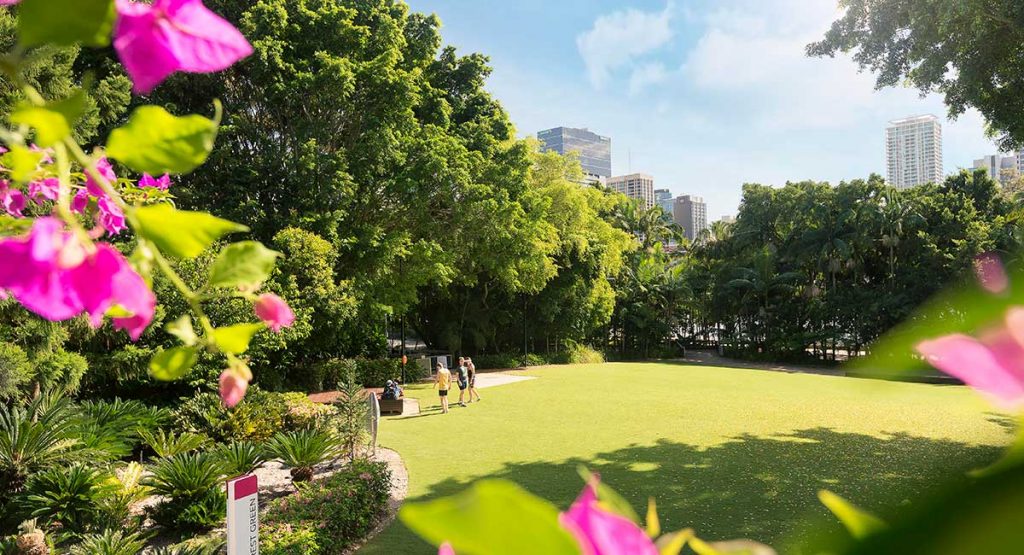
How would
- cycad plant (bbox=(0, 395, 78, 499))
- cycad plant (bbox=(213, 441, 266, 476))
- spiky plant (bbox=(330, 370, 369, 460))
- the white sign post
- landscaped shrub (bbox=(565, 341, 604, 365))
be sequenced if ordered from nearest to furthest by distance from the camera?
the white sign post, cycad plant (bbox=(0, 395, 78, 499)), cycad plant (bbox=(213, 441, 266, 476)), spiky plant (bbox=(330, 370, 369, 460)), landscaped shrub (bbox=(565, 341, 604, 365))

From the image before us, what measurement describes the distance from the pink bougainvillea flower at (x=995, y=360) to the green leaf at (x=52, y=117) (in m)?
0.50

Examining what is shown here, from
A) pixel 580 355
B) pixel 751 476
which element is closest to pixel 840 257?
pixel 580 355

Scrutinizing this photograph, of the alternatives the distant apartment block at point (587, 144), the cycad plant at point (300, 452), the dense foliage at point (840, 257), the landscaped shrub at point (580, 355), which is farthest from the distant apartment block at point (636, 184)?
the cycad plant at point (300, 452)

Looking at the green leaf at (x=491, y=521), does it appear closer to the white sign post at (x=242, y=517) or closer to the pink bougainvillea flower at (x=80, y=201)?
the pink bougainvillea flower at (x=80, y=201)

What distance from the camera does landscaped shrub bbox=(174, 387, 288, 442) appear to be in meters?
8.16

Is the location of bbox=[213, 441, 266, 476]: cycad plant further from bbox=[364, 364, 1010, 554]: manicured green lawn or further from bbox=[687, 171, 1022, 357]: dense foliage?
bbox=[687, 171, 1022, 357]: dense foliage

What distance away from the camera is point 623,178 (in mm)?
82938

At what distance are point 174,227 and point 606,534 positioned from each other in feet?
1.26

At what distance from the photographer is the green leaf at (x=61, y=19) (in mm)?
370

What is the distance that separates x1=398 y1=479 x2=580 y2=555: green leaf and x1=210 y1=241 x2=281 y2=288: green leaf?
1.25 ft

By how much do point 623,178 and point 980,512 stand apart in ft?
279

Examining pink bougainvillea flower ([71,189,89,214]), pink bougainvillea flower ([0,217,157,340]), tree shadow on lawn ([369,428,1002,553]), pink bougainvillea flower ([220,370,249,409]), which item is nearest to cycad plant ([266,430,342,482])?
tree shadow on lawn ([369,428,1002,553])

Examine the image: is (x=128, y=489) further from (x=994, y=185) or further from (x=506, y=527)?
(x=994, y=185)

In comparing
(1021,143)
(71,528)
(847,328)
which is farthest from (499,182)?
(847,328)
